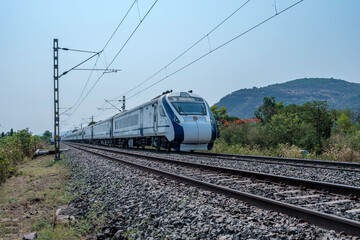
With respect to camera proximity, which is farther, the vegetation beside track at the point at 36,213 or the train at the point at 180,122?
the train at the point at 180,122

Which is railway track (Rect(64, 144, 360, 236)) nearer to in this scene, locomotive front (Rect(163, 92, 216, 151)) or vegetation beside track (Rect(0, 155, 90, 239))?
vegetation beside track (Rect(0, 155, 90, 239))

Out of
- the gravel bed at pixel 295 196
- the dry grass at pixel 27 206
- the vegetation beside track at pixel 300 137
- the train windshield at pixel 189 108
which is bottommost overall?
the dry grass at pixel 27 206

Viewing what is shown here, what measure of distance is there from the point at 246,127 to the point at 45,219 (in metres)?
16.0

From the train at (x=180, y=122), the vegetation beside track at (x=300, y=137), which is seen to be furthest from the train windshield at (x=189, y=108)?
the vegetation beside track at (x=300, y=137)

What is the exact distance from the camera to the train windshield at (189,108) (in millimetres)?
15807

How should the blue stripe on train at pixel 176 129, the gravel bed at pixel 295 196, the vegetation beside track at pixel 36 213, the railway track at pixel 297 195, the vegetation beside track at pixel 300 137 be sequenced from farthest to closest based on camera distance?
the blue stripe on train at pixel 176 129 < the vegetation beside track at pixel 300 137 < the gravel bed at pixel 295 196 < the vegetation beside track at pixel 36 213 < the railway track at pixel 297 195

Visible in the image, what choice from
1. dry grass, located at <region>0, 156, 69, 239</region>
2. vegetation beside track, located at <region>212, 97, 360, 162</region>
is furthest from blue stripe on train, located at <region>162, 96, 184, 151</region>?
dry grass, located at <region>0, 156, 69, 239</region>

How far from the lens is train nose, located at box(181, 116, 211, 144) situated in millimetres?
15297

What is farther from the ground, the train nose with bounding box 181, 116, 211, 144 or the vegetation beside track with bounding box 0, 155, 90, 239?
the train nose with bounding box 181, 116, 211, 144

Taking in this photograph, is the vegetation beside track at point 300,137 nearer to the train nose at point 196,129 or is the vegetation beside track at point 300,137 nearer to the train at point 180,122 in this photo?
the train nose at point 196,129

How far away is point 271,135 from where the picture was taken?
656 inches

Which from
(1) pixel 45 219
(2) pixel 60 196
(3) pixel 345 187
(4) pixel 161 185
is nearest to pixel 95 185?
(2) pixel 60 196

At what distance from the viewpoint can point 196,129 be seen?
50.7 ft

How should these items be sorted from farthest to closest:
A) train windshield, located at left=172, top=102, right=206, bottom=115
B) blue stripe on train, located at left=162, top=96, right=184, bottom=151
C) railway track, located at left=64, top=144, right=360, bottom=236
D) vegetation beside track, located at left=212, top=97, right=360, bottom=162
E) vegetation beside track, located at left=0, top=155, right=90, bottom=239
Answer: train windshield, located at left=172, top=102, right=206, bottom=115 → blue stripe on train, located at left=162, top=96, right=184, bottom=151 → vegetation beside track, located at left=212, top=97, right=360, bottom=162 → vegetation beside track, located at left=0, top=155, right=90, bottom=239 → railway track, located at left=64, top=144, right=360, bottom=236
